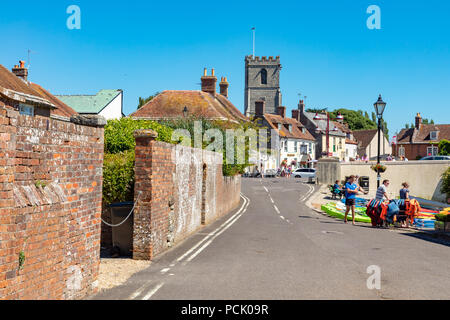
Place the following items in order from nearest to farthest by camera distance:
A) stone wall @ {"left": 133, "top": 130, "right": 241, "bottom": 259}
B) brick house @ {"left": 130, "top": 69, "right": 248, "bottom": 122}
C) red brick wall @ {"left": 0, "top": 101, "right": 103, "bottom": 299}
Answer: red brick wall @ {"left": 0, "top": 101, "right": 103, "bottom": 299}, stone wall @ {"left": 133, "top": 130, "right": 241, "bottom": 259}, brick house @ {"left": 130, "top": 69, "right": 248, "bottom": 122}

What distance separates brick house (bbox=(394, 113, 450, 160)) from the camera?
7656 cm

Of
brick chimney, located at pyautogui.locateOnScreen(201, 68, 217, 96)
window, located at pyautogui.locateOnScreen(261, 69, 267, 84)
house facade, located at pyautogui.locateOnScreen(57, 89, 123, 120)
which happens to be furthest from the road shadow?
window, located at pyautogui.locateOnScreen(261, 69, 267, 84)

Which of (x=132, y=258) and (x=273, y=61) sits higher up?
(x=273, y=61)

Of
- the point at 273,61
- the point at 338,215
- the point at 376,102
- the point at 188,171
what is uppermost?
the point at 273,61

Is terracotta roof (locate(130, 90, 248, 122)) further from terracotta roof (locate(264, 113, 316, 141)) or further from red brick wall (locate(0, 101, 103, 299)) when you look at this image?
red brick wall (locate(0, 101, 103, 299))

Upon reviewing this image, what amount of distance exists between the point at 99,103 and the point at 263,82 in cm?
5910

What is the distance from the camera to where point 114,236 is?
10609 mm

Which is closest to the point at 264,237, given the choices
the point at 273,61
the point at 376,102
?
the point at 376,102

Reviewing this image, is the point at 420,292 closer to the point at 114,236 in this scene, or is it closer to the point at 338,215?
the point at 114,236

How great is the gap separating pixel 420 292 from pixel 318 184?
37.5m

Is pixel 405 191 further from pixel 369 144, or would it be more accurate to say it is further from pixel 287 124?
pixel 369 144

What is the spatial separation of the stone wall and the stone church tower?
7896cm

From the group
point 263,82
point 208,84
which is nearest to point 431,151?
point 263,82

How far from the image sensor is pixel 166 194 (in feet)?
37.6
